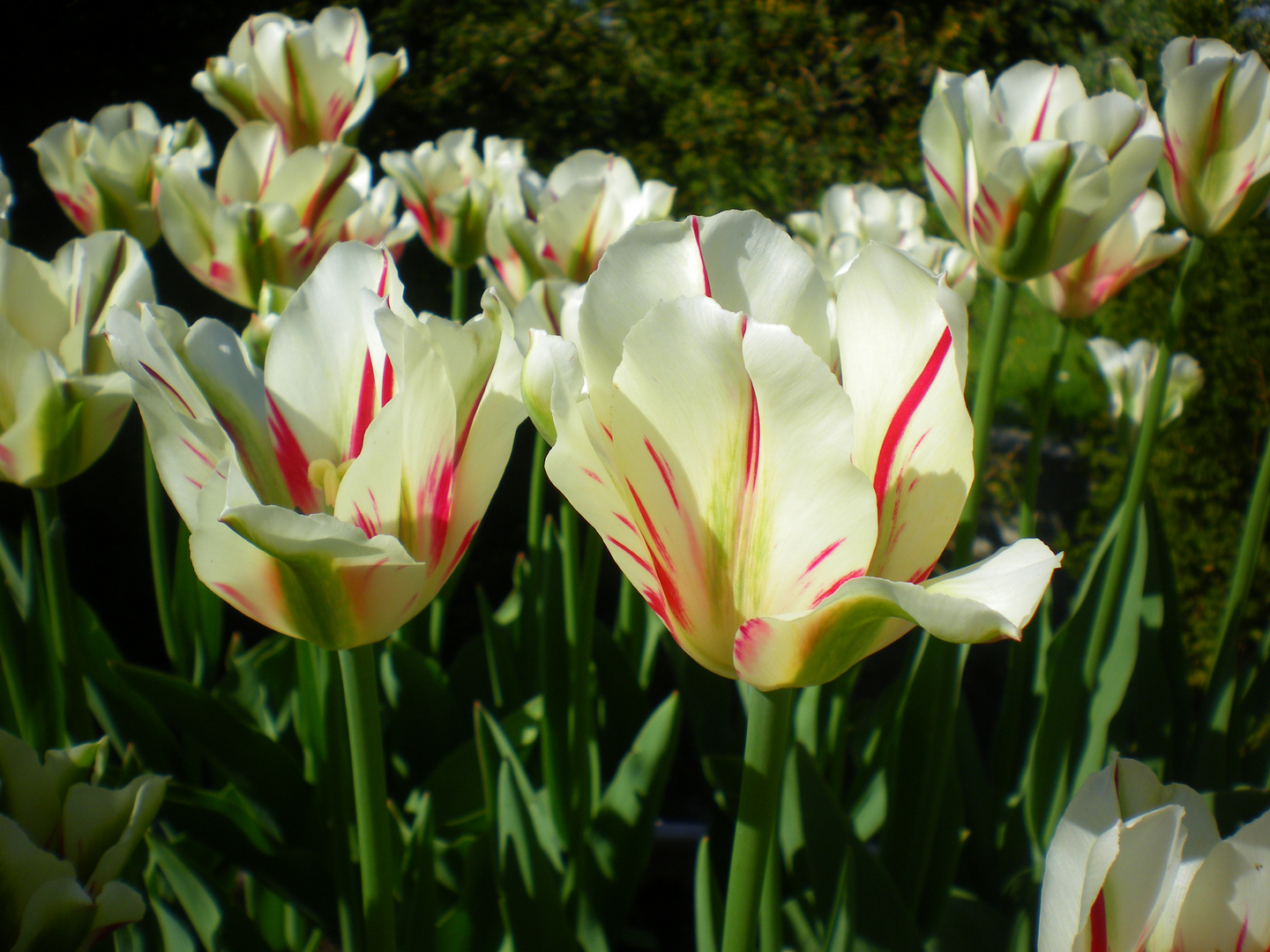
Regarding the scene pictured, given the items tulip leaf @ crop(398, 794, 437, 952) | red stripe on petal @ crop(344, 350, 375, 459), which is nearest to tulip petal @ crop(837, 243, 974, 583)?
red stripe on petal @ crop(344, 350, 375, 459)

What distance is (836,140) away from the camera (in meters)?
3.55

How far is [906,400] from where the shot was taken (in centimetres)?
35

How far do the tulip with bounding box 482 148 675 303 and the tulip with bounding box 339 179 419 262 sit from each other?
5.2 inches

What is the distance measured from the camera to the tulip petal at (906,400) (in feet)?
1.10

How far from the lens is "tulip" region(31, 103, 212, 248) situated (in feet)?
3.42

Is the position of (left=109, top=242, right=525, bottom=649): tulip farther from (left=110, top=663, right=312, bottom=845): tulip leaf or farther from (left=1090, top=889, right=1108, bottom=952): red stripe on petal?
(left=110, top=663, right=312, bottom=845): tulip leaf

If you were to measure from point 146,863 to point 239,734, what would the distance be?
0.41ft

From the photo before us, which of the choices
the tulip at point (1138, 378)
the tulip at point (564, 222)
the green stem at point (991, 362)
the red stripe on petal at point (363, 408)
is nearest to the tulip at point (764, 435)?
the red stripe on petal at point (363, 408)

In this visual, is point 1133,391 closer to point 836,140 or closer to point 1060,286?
point 1060,286

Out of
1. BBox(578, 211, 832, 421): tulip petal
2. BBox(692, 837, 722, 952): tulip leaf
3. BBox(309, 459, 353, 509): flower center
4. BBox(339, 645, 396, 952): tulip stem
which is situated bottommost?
BBox(692, 837, 722, 952): tulip leaf

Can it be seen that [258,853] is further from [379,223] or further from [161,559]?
[379,223]

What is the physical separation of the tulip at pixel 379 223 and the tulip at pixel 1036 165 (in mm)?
564

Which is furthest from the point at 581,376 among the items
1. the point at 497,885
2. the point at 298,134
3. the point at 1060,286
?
the point at 298,134

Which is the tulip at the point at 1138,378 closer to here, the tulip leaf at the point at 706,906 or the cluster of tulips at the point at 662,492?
the tulip leaf at the point at 706,906
